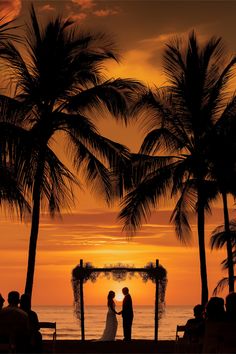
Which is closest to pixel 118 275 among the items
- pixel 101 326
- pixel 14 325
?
pixel 14 325

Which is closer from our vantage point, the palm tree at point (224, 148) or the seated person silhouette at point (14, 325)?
the seated person silhouette at point (14, 325)

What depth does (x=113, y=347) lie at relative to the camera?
2445cm

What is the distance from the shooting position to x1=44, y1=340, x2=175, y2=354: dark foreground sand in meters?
23.3

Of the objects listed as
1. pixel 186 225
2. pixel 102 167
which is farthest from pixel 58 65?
pixel 186 225

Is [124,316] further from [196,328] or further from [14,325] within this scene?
[14,325]

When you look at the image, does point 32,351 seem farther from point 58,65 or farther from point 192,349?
point 58,65

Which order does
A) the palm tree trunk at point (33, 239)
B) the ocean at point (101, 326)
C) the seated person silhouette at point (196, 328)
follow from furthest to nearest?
the ocean at point (101, 326)
the palm tree trunk at point (33, 239)
the seated person silhouette at point (196, 328)

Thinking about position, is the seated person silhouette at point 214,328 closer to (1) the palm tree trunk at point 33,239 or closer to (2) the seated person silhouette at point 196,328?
(2) the seated person silhouette at point 196,328

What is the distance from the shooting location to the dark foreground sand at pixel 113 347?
918 inches

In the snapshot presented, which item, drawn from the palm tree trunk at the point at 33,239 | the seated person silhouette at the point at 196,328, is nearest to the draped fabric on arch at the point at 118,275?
the palm tree trunk at the point at 33,239

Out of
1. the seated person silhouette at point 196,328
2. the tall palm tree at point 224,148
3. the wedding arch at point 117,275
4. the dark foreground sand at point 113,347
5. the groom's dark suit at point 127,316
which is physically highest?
the tall palm tree at point 224,148

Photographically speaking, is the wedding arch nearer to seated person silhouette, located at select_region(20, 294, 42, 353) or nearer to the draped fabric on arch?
the draped fabric on arch

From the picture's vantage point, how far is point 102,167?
24.9 m

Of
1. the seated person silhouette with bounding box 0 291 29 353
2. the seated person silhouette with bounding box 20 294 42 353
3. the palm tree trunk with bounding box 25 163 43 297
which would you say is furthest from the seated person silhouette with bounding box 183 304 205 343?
the palm tree trunk with bounding box 25 163 43 297
